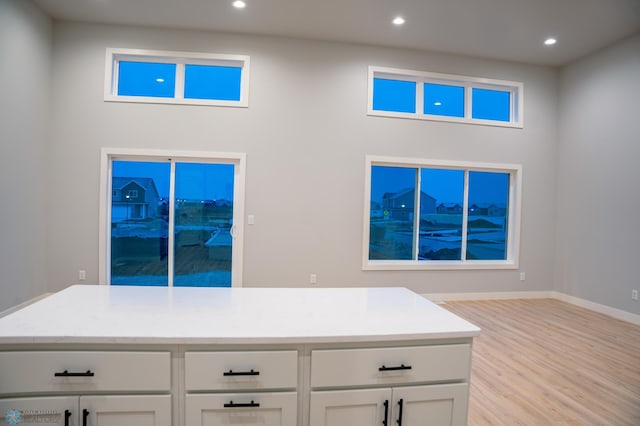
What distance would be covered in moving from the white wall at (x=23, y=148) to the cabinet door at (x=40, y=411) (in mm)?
3260

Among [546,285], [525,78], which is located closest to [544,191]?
[546,285]

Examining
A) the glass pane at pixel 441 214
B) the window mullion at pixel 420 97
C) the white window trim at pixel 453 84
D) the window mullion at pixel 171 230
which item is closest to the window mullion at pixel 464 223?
the glass pane at pixel 441 214

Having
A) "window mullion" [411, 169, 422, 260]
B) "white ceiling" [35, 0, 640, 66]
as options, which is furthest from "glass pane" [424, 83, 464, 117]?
"window mullion" [411, 169, 422, 260]

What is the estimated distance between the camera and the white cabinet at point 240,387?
1.10 metres

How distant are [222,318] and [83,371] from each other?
0.48 m

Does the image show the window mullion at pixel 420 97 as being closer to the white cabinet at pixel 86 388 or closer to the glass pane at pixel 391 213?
the glass pane at pixel 391 213

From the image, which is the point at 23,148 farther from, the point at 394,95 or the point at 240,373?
the point at 394,95

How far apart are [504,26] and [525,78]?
1343 millimetres

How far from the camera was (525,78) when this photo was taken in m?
4.80

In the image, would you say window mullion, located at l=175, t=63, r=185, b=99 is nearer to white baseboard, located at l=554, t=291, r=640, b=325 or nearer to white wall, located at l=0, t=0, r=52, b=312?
white wall, located at l=0, t=0, r=52, b=312

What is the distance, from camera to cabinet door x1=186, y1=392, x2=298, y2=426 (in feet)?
3.63

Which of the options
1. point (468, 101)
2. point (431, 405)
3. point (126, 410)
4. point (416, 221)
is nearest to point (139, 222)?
point (126, 410)

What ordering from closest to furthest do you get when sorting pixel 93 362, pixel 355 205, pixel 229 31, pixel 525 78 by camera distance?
pixel 93 362 < pixel 229 31 < pixel 355 205 < pixel 525 78

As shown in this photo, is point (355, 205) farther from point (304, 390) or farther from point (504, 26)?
point (304, 390)
